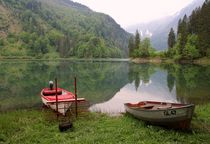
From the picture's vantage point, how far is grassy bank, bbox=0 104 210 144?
1688 cm

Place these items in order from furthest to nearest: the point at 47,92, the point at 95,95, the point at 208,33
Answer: the point at 208,33 → the point at 95,95 → the point at 47,92

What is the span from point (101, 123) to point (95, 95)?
18.9 meters

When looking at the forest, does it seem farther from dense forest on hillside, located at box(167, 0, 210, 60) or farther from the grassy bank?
the grassy bank

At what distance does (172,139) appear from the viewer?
1698cm

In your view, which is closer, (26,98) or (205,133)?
(205,133)

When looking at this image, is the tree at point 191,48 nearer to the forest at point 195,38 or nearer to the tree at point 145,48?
the forest at point 195,38

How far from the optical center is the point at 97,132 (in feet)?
60.4

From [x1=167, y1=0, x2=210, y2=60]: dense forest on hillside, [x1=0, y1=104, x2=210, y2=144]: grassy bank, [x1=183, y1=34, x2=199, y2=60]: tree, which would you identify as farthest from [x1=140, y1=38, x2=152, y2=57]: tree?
[x1=0, y1=104, x2=210, y2=144]: grassy bank

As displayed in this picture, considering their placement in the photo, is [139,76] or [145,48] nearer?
[139,76]

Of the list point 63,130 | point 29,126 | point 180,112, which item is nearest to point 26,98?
point 29,126

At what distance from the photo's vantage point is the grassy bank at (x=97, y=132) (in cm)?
1688

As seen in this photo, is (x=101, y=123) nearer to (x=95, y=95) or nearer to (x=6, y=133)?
(x=6, y=133)

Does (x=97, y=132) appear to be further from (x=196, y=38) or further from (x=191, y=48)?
(x=196, y=38)

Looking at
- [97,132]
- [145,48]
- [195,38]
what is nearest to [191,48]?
[195,38]
